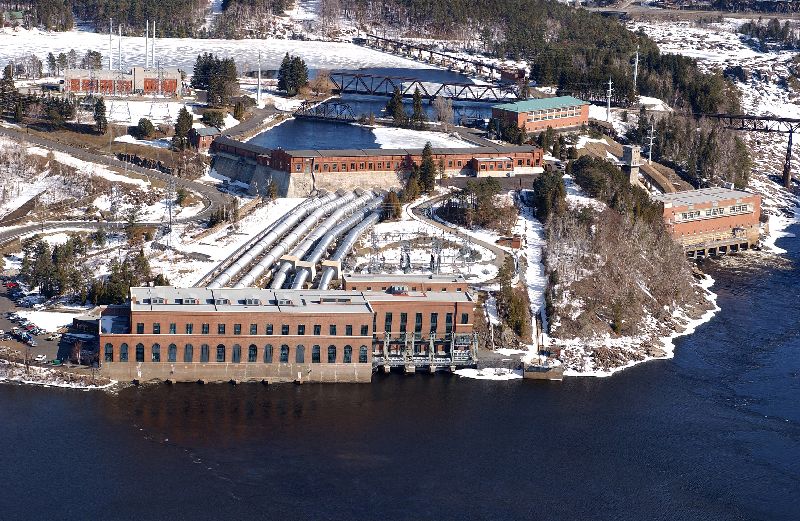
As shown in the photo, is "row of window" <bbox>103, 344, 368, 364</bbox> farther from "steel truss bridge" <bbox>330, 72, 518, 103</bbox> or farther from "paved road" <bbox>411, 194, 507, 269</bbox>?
"steel truss bridge" <bbox>330, 72, 518, 103</bbox>

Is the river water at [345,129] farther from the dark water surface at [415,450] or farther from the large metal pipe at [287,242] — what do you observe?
the dark water surface at [415,450]

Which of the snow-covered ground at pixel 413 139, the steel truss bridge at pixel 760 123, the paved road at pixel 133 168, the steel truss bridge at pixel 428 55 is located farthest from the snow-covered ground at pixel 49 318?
the steel truss bridge at pixel 428 55

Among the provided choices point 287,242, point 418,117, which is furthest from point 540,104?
point 287,242

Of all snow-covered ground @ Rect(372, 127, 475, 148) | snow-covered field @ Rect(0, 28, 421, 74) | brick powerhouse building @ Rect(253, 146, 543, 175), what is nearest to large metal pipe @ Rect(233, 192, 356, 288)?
brick powerhouse building @ Rect(253, 146, 543, 175)

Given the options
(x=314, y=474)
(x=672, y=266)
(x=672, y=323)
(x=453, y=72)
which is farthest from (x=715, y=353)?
(x=453, y=72)

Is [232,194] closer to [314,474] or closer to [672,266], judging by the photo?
[672,266]

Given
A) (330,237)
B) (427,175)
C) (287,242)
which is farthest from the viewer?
(427,175)

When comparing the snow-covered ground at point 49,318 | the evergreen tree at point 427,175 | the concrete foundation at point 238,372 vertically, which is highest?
the evergreen tree at point 427,175

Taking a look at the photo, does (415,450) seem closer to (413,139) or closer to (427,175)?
(427,175)
